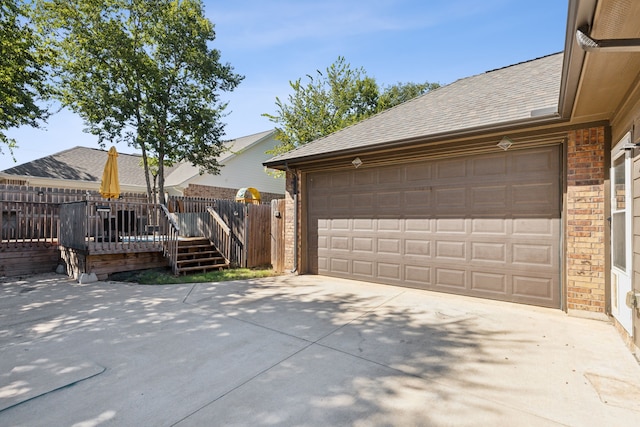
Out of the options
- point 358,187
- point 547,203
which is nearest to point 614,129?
point 547,203

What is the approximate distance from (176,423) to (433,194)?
533 centimetres

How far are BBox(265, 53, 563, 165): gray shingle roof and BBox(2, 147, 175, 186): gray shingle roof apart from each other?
48.3 ft

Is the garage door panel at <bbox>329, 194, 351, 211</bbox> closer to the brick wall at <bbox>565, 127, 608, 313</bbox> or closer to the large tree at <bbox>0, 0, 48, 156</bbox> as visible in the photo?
the brick wall at <bbox>565, 127, 608, 313</bbox>

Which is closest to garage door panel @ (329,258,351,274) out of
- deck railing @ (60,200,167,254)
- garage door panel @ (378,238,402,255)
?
garage door panel @ (378,238,402,255)

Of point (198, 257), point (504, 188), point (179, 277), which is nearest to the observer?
point (504, 188)

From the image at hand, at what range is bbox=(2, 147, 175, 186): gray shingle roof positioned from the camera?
16281mm

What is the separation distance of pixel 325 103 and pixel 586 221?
16.5m

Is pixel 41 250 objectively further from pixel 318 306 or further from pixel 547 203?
pixel 547 203

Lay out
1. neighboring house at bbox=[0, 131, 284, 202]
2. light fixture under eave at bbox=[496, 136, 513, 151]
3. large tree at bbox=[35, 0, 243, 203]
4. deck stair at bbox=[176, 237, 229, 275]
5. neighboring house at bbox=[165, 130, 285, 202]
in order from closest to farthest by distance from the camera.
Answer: light fixture under eave at bbox=[496, 136, 513, 151] < deck stair at bbox=[176, 237, 229, 275] < large tree at bbox=[35, 0, 243, 203] < neighboring house at bbox=[0, 131, 284, 202] < neighboring house at bbox=[165, 130, 285, 202]

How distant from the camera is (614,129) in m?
4.23

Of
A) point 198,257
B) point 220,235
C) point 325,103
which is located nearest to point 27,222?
point 198,257

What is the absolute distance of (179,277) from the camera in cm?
761

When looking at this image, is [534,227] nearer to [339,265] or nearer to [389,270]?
[389,270]

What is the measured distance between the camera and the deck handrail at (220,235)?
9.06 meters
